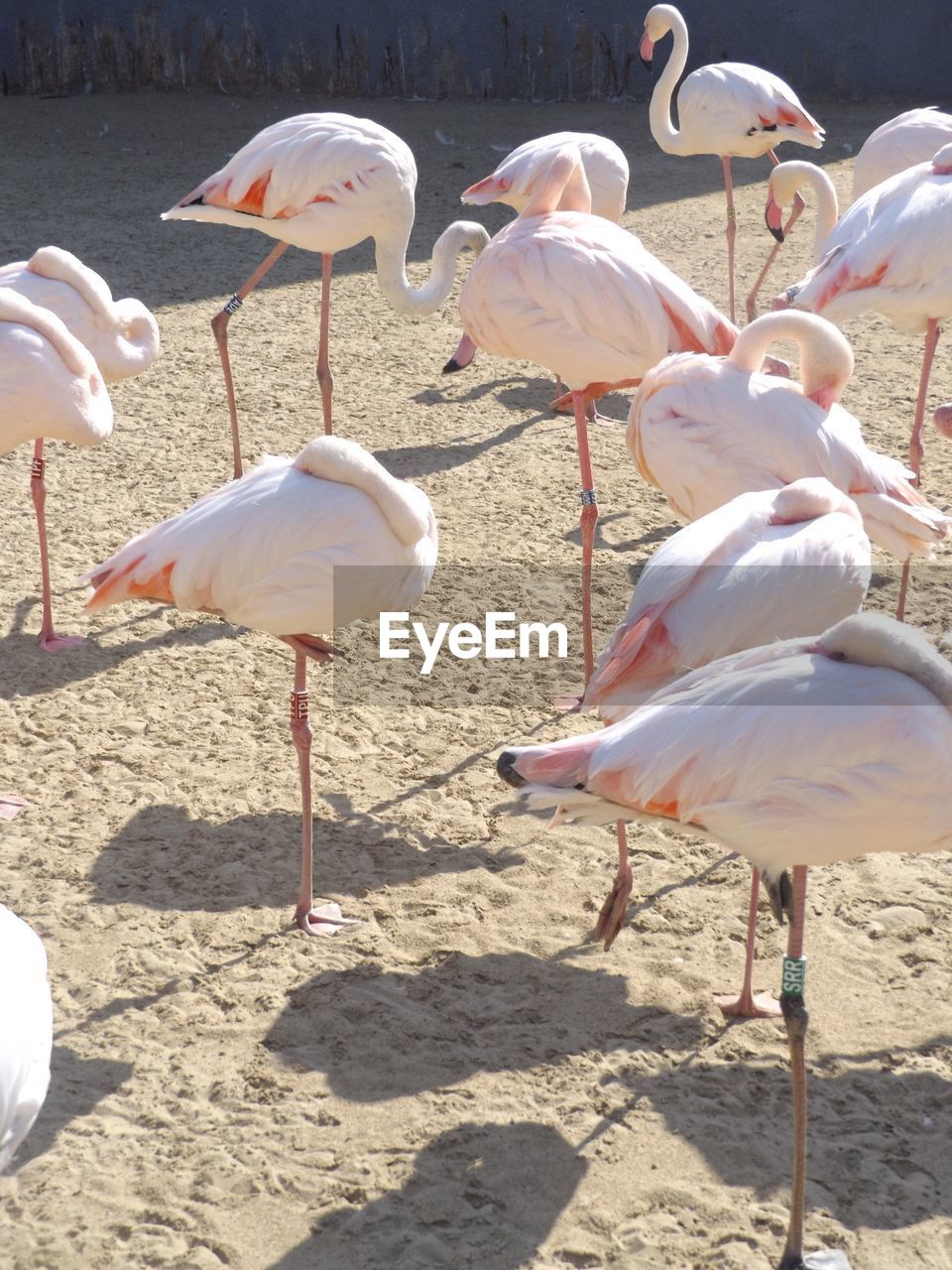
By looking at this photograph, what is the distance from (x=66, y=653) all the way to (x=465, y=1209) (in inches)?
107

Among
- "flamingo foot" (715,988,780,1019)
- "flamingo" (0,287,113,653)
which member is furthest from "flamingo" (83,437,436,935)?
"flamingo" (0,287,113,653)

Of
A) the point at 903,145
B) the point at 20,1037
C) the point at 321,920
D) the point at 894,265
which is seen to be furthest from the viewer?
the point at 903,145

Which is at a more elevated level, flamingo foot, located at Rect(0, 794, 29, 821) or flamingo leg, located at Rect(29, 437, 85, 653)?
flamingo leg, located at Rect(29, 437, 85, 653)

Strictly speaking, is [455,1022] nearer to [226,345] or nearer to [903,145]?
[226,345]

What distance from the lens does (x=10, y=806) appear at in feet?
13.3

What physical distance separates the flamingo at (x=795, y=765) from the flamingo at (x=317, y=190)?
11.0 ft

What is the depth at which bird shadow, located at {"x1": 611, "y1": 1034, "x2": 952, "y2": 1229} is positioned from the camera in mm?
2834

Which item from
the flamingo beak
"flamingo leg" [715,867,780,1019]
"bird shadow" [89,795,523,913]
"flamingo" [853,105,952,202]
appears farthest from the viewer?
the flamingo beak

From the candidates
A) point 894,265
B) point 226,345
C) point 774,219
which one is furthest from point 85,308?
point 774,219

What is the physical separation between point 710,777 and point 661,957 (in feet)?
3.06

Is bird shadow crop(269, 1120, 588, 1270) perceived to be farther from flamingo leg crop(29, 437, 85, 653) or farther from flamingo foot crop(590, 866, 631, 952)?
flamingo leg crop(29, 437, 85, 653)

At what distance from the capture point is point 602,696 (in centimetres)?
341

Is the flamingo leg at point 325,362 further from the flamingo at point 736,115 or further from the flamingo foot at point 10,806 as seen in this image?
the flamingo at point 736,115

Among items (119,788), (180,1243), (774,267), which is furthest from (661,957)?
(774,267)
